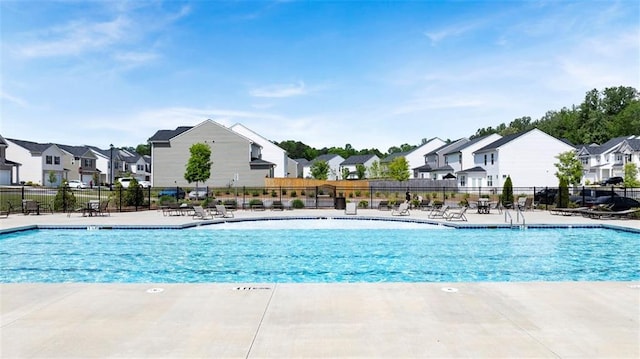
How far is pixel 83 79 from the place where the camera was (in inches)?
772

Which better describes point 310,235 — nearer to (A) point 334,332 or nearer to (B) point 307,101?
(A) point 334,332

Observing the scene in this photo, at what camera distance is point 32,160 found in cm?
5969

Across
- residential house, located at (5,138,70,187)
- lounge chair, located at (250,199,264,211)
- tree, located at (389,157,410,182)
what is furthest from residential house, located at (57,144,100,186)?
lounge chair, located at (250,199,264,211)

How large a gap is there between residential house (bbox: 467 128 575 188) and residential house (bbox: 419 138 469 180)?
872 cm

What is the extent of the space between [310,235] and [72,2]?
36.4 feet

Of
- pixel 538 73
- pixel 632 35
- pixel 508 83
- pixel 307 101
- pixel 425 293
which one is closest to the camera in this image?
pixel 425 293

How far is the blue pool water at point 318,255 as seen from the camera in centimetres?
1035

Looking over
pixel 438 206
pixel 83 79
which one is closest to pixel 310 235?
pixel 438 206

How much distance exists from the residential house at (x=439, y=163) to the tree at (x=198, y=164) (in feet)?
101

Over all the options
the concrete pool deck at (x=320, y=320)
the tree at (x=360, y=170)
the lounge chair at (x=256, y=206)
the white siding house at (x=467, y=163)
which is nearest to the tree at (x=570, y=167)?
the white siding house at (x=467, y=163)

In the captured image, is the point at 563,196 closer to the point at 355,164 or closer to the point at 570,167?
the point at 570,167

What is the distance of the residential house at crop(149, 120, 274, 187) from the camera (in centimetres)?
5222

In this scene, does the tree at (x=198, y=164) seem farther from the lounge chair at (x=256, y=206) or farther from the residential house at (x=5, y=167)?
the residential house at (x=5, y=167)

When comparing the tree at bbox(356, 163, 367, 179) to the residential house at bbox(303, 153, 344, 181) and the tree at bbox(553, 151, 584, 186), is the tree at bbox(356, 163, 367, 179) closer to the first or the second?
the residential house at bbox(303, 153, 344, 181)
